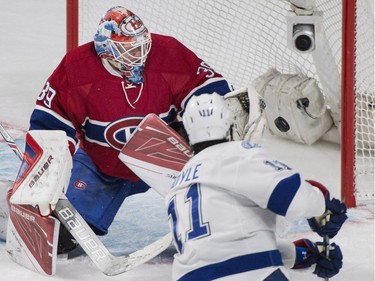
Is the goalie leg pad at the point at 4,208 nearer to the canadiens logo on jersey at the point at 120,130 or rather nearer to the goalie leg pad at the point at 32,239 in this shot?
the goalie leg pad at the point at 32,239

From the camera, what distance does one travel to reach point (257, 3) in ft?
17.7

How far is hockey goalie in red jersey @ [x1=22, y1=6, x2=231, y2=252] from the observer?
4.39 m

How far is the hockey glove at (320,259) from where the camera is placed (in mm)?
3854

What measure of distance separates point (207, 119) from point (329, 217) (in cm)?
44

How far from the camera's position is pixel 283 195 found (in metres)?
3.50

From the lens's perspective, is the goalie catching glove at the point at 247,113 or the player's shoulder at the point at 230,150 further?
the goalie catching glove at the point at 247,113

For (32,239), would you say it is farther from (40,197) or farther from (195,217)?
(195,217)

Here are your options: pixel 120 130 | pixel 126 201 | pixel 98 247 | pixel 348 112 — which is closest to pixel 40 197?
pixel 98 247

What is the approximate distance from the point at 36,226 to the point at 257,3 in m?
1.52

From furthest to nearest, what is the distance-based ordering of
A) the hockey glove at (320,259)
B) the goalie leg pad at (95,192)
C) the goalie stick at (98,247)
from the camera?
the goalie leg pad at (95,192)
the goalie stick at (98,247)
the hockey glove at (320,259)

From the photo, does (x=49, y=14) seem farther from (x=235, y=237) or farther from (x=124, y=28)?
(x=235, y=237)

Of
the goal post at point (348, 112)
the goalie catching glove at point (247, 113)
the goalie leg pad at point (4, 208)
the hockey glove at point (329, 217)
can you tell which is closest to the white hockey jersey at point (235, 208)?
the hockey glove at point (329, 217)

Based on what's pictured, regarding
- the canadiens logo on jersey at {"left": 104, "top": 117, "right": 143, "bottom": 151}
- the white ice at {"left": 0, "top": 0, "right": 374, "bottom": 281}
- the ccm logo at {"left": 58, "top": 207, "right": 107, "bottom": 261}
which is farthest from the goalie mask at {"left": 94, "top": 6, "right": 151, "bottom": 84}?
the white ice at {"left": 0, "top": 0, "right": 374, "bottom": 281}

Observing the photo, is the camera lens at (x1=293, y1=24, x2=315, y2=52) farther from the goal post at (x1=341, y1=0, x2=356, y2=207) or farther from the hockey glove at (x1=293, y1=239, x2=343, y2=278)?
the hockey glove at (x1=293, y1=239, x2=343, y2=278)
